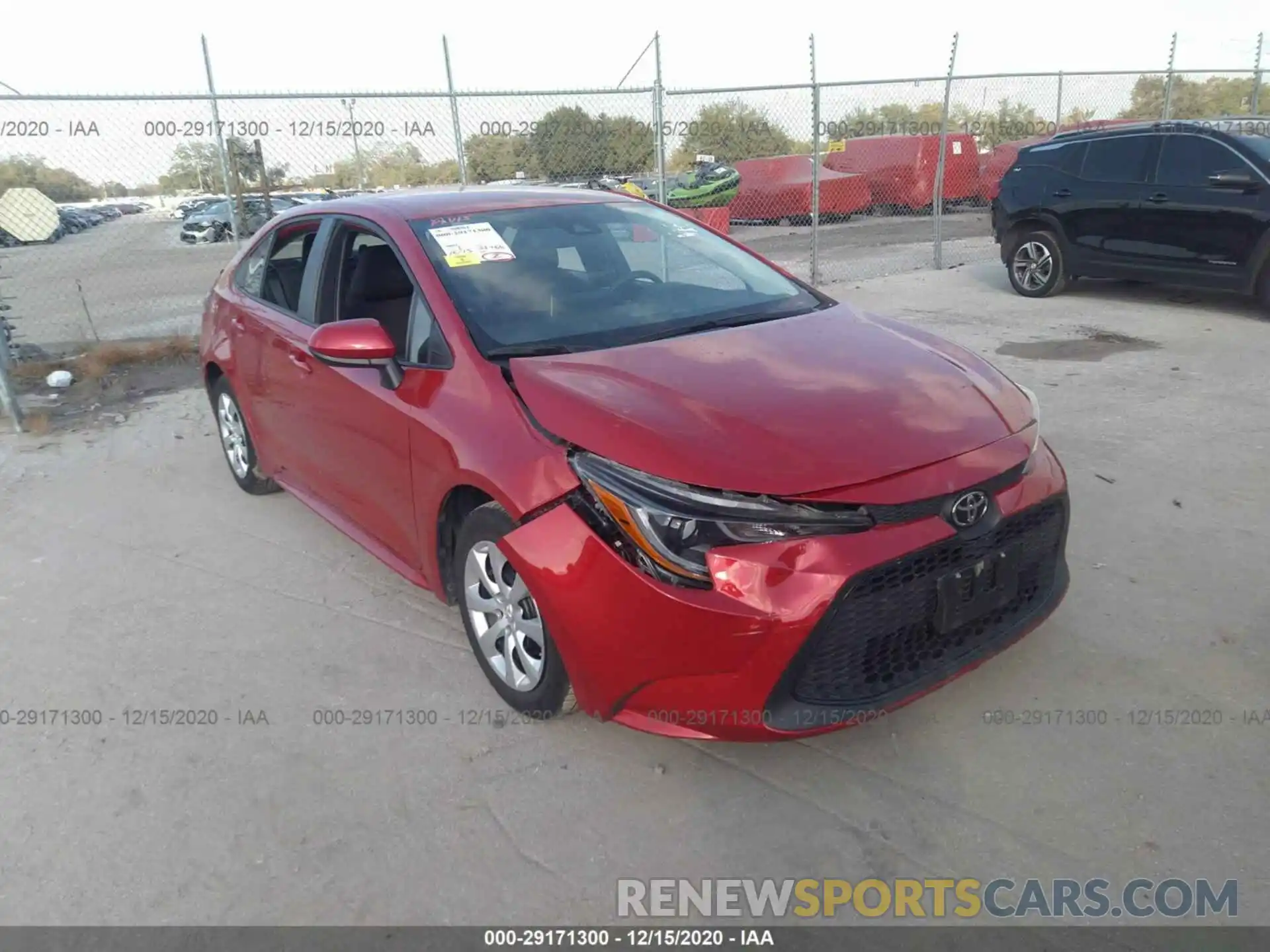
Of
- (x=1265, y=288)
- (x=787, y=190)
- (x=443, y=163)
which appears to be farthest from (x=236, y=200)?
(x=787, y=190)

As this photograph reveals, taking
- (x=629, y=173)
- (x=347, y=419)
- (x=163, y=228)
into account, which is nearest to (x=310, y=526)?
(x=347, y=419)

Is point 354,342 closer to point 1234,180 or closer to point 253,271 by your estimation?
point 253,271

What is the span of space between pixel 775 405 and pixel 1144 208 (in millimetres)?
7633

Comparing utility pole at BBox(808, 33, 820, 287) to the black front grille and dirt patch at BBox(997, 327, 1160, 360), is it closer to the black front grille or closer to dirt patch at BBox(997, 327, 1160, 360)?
dirt patch at BBox(997, 327, 1160, 360)

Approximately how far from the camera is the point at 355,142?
10.1 meters

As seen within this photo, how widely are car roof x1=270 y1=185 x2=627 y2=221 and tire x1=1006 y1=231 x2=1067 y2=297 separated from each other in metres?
6.79

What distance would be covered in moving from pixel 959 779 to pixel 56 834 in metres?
2.60

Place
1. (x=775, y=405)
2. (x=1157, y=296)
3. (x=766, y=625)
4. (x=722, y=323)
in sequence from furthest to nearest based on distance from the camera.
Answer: (x=1157, y=296) < (x=722, y=323) < (x=775, y=405) < (x=766, y=625)

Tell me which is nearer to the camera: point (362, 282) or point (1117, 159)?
point (362, 282)

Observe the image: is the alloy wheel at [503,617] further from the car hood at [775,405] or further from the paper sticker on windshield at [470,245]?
the paper sticker on windshield at [470,245]

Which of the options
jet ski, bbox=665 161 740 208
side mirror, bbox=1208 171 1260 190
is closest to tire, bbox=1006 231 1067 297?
side mirror, bbox=1208 171 1260 190

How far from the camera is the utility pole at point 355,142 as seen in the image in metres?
9.62

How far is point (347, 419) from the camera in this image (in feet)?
12.0

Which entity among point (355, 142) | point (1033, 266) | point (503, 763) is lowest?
point (503, 763)
